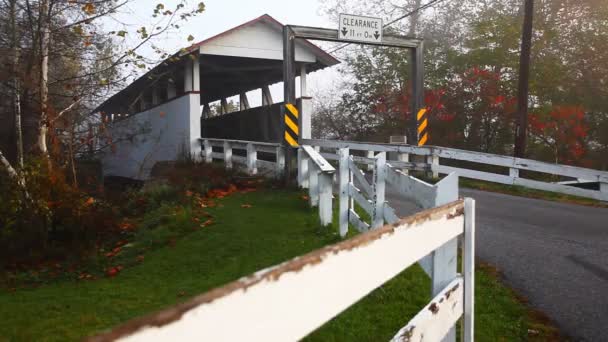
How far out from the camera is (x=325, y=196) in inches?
263

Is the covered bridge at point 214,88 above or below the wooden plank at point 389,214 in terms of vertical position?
above

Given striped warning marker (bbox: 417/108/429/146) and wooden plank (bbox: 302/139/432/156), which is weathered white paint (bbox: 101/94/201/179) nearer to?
wooden plank (bbox: 302/139/432/156)

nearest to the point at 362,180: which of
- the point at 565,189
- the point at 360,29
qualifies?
the point at 565,189

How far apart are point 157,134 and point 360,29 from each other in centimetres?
927

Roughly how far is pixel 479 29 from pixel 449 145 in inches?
181

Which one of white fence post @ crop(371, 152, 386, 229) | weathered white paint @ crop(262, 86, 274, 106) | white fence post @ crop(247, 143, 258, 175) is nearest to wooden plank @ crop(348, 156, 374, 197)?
white fence post @ crop(371, 152, 386, 229)

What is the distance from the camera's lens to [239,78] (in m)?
19.6

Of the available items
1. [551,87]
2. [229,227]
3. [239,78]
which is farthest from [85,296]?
[551,87]

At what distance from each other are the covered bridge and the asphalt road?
7419mm

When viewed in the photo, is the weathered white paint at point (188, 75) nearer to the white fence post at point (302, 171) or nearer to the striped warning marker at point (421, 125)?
the white fence post at point (302, 171)

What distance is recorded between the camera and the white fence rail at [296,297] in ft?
2.82

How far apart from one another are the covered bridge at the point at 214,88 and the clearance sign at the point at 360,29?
327 centimetres

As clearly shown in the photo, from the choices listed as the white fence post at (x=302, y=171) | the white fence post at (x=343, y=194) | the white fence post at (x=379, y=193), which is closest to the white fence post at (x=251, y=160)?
the white fence post at (x=302, y=171)

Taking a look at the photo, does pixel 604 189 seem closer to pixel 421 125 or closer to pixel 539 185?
pixel 539 185
